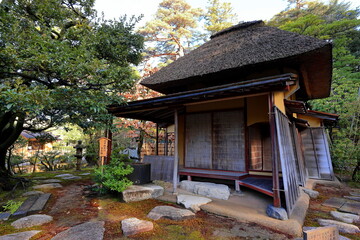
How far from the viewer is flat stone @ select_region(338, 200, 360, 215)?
3.92 meters

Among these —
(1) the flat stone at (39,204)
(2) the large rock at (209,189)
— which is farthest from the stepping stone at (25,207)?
(2) the large rock at (209,189)

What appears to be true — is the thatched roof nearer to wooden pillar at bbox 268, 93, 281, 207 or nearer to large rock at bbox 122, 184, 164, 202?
wooden pillar at bbox 268, 93, 281, 207

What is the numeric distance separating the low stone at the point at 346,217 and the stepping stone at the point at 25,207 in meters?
6.10

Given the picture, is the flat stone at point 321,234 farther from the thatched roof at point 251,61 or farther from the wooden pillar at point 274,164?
the thatched roof at point 251,61

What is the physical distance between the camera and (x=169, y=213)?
3543 mm

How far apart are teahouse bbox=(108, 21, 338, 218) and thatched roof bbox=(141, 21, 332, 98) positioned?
24 millimetres

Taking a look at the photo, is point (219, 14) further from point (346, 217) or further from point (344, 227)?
point (344, 227)

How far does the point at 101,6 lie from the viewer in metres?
6.54

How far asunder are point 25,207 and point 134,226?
262cm

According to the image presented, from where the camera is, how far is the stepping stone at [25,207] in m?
3.51

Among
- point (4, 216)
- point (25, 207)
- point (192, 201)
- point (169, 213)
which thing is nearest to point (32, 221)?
point (4, 216)

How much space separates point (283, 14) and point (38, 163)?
881 inches

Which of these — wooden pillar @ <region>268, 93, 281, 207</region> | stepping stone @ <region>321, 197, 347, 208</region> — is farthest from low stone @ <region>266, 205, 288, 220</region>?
stepping stone @ <region>321, 197, 347, 208</region>

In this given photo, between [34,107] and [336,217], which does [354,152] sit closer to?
[336,217]
